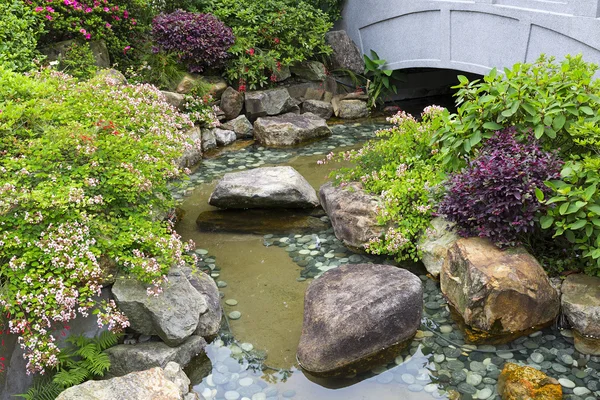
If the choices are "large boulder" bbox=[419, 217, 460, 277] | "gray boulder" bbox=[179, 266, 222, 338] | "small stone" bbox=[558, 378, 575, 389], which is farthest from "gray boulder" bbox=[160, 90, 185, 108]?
"small stone" bbox=[558, 378, 575, 389]

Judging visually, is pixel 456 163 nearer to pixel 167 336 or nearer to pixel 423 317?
pixel 423 317

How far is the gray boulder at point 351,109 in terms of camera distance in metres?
11.2

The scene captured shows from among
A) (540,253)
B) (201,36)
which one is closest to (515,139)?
(540,253)

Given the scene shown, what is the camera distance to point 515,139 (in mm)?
5094

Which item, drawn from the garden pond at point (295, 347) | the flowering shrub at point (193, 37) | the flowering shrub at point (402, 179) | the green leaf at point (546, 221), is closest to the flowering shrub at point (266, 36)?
the flowering shrub at point (193, 37)

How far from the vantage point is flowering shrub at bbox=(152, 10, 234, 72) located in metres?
9.81

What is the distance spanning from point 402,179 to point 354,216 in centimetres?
65

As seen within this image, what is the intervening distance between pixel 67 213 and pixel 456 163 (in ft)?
11.4

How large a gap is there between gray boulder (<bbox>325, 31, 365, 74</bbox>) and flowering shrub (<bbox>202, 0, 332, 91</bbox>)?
0.50 m

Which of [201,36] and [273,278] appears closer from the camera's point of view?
[273,278]

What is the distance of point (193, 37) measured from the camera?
32.3 feet

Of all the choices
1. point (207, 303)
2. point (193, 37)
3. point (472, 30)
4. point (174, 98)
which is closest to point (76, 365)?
point (207, 303)

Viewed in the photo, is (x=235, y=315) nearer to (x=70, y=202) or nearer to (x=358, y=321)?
(x=358, y=321)

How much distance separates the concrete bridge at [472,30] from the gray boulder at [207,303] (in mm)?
A: 5743
